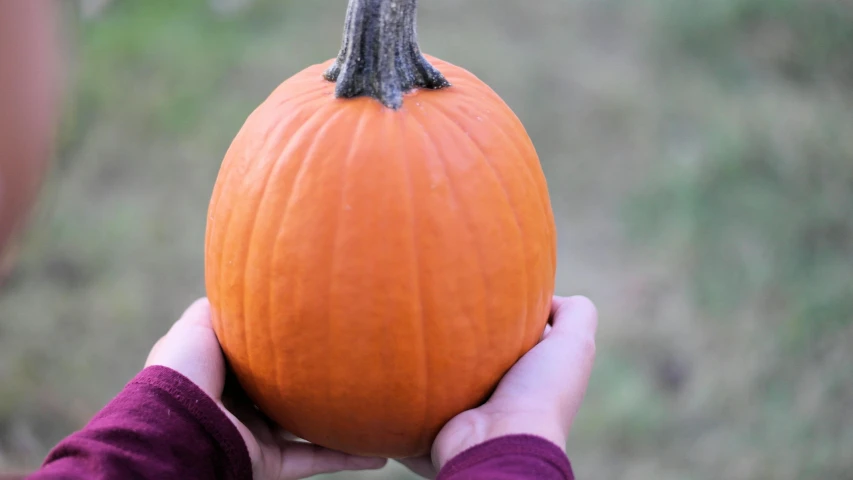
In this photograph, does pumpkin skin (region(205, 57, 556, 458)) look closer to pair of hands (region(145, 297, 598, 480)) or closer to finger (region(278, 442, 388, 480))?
pair of hands (region(145, 297, 598, 480))

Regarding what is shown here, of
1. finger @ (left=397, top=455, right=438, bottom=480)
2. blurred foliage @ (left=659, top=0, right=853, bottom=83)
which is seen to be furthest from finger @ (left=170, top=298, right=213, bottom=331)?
blurred foliage @ (left=659, top=0, right=853, bottom=83)

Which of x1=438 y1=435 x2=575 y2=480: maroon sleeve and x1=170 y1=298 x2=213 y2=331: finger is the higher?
x1=170 y1=298 x2=213 y2=331: finger

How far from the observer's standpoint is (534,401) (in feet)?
4.34

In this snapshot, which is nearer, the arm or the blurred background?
the arm

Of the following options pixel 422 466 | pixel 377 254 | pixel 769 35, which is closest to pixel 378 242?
pixel 377 254

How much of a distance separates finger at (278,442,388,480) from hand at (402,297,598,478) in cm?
35

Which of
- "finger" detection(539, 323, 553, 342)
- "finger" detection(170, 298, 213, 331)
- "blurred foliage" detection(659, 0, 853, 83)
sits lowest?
"finger" detection(539, 323, 553, 342)

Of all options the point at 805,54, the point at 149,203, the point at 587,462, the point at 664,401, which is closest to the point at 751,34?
the point at 805,54

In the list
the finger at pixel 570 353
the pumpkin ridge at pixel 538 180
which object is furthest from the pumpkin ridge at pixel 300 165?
the finger at pixel 570 353

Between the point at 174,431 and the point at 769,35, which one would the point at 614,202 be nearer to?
the point at 769,35

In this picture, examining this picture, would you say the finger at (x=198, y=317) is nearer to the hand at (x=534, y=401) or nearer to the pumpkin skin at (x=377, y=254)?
the pumpkin skin at (x=377, y=254)

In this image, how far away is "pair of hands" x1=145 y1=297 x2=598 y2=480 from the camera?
1304mm

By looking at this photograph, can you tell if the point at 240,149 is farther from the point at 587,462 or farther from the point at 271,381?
the point at 587,462

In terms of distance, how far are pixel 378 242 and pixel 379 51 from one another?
13.0 inches
